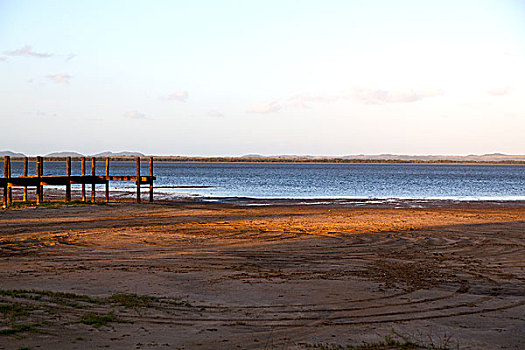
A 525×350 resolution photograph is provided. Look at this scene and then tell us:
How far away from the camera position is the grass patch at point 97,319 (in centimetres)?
809

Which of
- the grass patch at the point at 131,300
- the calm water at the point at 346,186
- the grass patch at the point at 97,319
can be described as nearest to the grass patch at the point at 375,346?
the grass patch at the point at 97,319

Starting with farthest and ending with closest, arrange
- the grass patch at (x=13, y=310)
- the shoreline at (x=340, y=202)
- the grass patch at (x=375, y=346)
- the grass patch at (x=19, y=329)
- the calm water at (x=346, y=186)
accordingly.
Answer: the calm water at (x=346, y=186), the shoreline at (x=340, y=202), the grass patch at (x=13, y=310), the grass patch at (x=19, y=329), the grass patch at (x=375, y=346)

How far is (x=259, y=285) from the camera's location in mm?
10828

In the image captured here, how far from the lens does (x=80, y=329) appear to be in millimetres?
7844

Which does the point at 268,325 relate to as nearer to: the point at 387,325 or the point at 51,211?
the point at 387,325

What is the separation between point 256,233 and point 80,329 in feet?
36.8

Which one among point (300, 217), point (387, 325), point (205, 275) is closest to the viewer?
point (387, 325)

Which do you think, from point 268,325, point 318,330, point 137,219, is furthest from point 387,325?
point 137,219

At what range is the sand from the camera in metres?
7.80

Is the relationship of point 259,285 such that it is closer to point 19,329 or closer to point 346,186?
point 19,329

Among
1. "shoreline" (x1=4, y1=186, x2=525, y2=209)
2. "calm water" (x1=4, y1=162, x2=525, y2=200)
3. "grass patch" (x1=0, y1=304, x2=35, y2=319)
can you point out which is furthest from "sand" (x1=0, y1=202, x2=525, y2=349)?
"calm water" (x1=4, y1=162, x2=525, y2=200)

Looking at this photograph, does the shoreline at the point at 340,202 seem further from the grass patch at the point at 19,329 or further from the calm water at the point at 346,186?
the grass patch at the point at 19,329

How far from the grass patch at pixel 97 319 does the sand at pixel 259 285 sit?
1.7 inches

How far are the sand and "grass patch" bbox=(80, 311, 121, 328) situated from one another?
0.04 m
